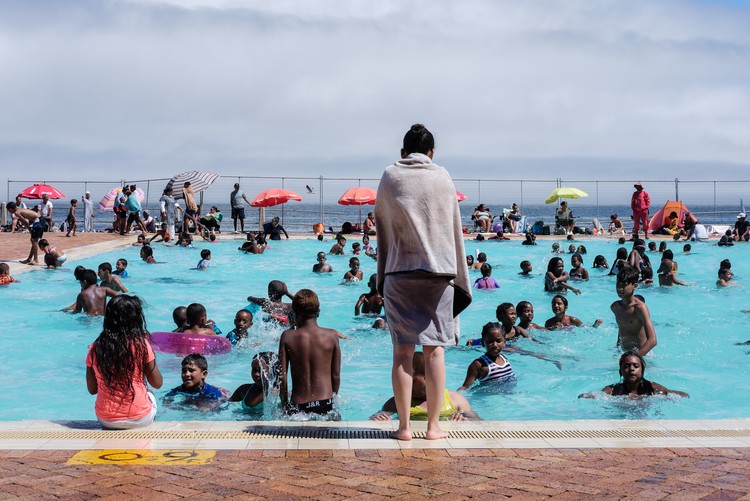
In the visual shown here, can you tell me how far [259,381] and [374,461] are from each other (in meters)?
2.91

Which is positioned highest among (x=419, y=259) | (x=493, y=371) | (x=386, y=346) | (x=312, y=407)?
(x=419, y=259)

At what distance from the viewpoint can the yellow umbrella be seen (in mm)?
37781

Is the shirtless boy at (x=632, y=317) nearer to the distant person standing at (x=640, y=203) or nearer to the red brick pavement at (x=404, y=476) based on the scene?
the red brick pavement at (x=404, y=476)

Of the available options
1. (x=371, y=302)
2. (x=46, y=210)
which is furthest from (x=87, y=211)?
(x=371, y=302)

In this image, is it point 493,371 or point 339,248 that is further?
point 339,248

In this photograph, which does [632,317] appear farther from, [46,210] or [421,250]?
[46,210]

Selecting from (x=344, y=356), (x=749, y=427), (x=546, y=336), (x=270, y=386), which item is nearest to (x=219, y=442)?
(x=270, y=386)

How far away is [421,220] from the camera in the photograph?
→ 499cm

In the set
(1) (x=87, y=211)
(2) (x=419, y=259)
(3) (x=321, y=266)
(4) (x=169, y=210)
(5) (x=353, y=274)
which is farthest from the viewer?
(1) (x=87, y=211)

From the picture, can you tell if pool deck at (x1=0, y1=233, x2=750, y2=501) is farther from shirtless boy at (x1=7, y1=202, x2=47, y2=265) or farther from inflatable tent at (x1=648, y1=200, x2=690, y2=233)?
inflatable tent at (x1=648, y1=200, x2=690, y2=233)

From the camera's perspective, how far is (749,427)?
5.48 metres

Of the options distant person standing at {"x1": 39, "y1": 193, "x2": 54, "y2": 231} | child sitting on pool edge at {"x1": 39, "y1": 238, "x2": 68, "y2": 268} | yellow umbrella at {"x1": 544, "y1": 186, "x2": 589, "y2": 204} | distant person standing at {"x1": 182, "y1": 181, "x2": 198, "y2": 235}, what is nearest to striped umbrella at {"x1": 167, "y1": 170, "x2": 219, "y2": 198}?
distant person standing at {"x1": 182, "y1": 181, "x2": 198, "y2": 235}

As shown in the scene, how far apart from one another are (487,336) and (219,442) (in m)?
4.03

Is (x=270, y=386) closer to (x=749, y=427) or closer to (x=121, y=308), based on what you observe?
(x=121, y=308)
